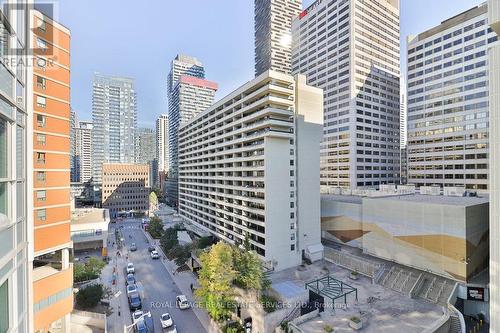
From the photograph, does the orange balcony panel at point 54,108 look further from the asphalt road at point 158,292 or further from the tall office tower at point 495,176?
the tall office tower at point 495,176

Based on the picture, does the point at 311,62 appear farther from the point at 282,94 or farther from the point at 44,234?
the point at 44,234

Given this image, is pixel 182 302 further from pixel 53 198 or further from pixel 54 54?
pixel 54 54

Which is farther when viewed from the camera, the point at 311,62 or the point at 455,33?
the point at 311,62

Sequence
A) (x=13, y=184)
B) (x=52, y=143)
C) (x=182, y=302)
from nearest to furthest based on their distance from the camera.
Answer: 1. (x=13, y=184)
2. (x=52, y=143)
3. (x=182, y=302)

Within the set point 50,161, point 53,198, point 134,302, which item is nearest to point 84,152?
point 134,302

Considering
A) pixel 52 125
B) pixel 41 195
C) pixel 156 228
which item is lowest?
pixel 156 228

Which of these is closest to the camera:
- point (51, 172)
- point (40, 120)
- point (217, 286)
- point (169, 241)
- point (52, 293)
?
point (52, 293)

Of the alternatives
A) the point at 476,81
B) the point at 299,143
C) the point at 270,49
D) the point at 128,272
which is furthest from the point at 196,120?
the point at 270,49
